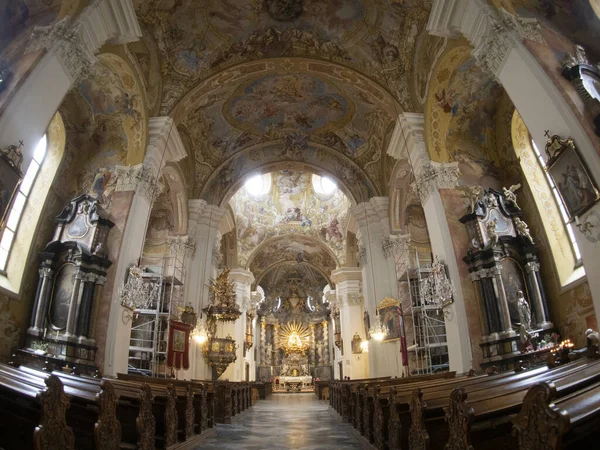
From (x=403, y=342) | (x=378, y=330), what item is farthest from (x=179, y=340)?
(x=403, y=342)

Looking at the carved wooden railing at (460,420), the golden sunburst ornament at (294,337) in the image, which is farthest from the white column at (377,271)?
the golden sunburst ornament at (294,337)

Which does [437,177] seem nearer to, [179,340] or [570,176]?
[570,176]

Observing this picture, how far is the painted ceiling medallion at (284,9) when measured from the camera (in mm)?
10930

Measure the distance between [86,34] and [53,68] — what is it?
3.47 feet

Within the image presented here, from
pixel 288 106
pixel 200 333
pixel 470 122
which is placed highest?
pixel 288 106

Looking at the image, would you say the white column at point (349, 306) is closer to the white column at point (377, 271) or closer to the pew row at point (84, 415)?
the white column at point (377, 271)

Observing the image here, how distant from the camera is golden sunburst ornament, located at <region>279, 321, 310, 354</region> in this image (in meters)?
32.7

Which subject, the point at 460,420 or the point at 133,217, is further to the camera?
the point at 133,217

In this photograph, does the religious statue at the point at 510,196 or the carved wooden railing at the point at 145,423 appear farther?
the religious statue at the point at 510,196

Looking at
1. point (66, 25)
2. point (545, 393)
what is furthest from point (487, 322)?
point (66, 25)

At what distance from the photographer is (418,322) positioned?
42.3ft

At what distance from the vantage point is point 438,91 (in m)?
10.4

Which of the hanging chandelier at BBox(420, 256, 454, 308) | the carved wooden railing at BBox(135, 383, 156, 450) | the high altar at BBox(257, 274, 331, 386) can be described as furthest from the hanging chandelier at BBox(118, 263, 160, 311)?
the high altar at BBox(257, 274, 331, 386)

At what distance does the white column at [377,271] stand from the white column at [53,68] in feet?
32.5
